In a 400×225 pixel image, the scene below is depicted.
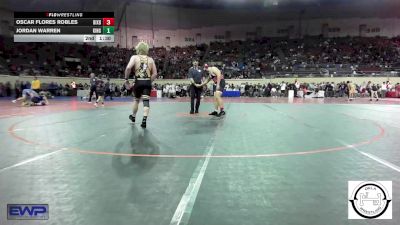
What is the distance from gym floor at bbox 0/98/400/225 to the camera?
2.70 metres

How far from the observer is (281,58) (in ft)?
137

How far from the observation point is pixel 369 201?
2.79 m

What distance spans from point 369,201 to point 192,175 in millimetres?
1725

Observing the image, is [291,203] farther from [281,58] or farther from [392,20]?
[392,20]

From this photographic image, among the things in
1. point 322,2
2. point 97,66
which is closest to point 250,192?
point 97,66

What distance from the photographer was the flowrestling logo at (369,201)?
2652 mm

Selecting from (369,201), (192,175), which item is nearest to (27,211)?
(192,175)

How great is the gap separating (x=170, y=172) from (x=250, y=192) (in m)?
1.05
